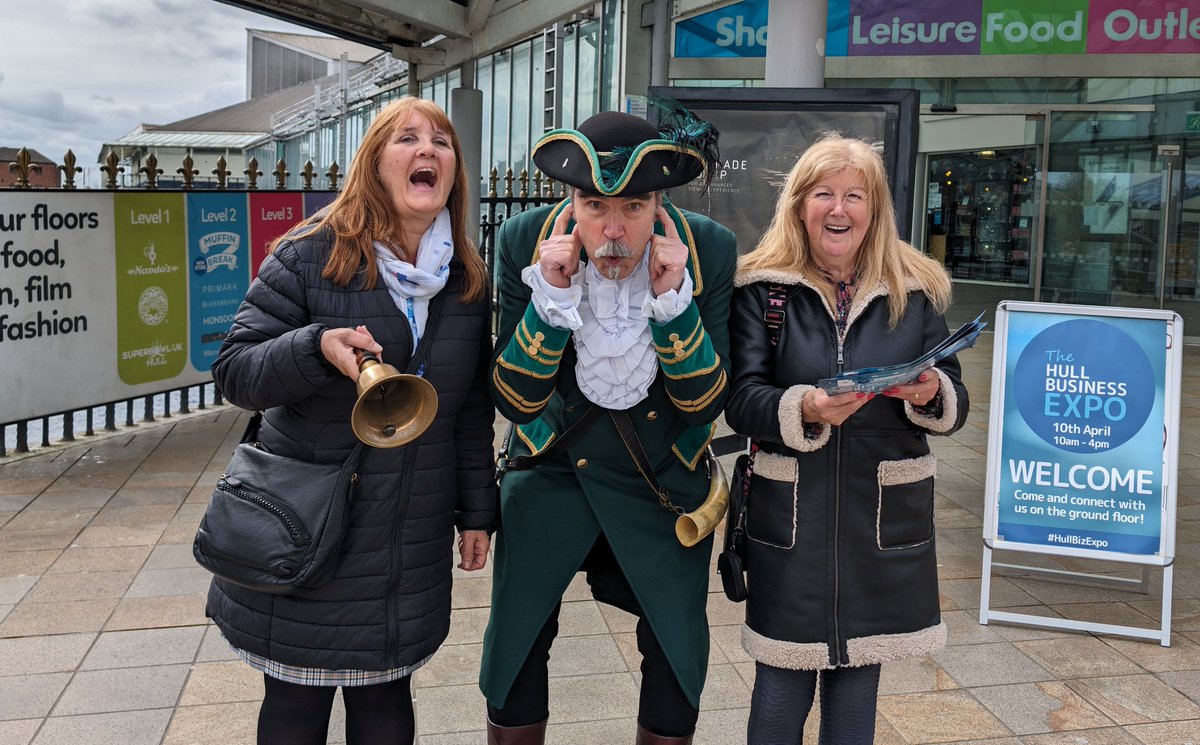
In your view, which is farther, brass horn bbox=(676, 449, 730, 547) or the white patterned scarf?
brass horn bbox=(676, 449, 730, 547)

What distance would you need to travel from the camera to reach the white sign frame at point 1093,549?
445 cm

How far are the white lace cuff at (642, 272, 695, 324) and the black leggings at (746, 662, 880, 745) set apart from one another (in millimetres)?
982

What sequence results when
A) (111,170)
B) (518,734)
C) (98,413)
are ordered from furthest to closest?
(98,413), (111,170), (518,734)

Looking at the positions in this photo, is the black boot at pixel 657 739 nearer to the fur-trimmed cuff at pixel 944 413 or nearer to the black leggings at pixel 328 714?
the black leggings at pixel 328 714

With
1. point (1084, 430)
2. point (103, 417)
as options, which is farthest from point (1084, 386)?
point (103, 417)

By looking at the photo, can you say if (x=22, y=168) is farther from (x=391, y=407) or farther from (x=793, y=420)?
(x=793, y=420)

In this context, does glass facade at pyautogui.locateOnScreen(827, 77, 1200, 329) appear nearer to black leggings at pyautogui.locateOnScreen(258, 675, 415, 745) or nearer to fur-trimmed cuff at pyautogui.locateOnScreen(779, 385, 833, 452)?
fur-trimmed cuff at pyautogui.locateOnScreen(779, 385, 833, 452)

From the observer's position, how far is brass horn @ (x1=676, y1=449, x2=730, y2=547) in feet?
8.36

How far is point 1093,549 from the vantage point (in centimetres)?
459

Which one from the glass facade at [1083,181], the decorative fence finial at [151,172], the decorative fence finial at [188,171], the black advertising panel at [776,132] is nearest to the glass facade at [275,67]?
the glass facade at [1083,181]

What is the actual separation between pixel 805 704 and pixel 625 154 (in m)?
1.47

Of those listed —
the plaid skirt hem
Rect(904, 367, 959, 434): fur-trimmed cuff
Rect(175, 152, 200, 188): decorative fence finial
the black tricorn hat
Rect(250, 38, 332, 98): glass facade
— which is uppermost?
Rect(250, 38, 332, 98): glass facade

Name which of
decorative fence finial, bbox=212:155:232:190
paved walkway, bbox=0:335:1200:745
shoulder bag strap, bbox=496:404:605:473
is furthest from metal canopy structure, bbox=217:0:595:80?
shoulder bag strap, bbox=496:404:605:473

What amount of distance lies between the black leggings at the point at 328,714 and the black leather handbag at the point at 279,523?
0.32m
